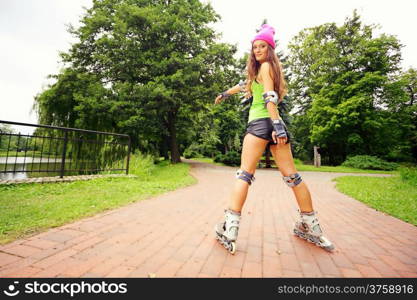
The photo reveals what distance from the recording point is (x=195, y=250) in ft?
6.49

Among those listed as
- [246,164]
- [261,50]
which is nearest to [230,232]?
[246,164]

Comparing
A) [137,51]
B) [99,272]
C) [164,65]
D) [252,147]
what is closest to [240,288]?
[99,272]

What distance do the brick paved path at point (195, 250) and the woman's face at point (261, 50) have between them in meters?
2.02

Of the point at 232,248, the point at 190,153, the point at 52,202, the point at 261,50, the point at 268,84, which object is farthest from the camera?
the point at 190,153

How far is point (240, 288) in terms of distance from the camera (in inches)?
55.9

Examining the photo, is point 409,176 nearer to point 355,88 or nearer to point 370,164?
point 370,164

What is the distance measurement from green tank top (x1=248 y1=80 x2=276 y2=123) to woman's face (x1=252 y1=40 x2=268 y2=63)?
0.81 feet

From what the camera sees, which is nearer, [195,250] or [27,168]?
[195,250]

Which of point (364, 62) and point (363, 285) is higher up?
point (364, 62)

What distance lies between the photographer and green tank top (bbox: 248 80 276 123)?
212cm

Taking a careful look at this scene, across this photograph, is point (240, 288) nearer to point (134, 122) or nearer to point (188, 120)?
point (134, 122)

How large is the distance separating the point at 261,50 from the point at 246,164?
1227 millimetres

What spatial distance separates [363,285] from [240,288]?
0.96 meters

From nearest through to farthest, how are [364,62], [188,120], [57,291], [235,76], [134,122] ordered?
[57,291]
[134,122]
[235,76]
[188,120]
[364,62]
